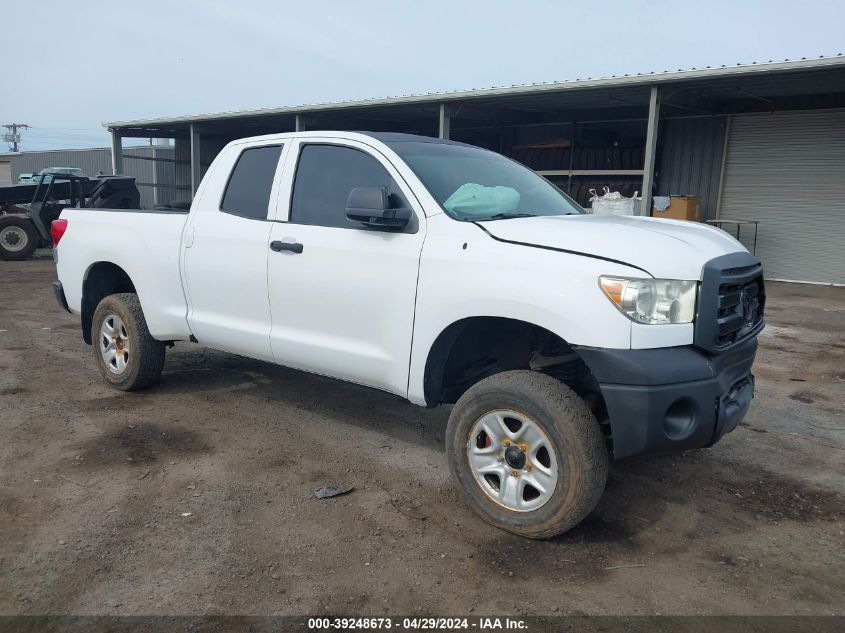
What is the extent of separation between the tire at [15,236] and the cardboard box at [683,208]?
1462 centimetres

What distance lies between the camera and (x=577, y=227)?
361cm

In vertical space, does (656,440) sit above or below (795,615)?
above

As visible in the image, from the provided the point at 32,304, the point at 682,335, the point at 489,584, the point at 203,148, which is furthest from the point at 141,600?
the point at 203,148

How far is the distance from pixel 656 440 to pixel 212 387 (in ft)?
13.4

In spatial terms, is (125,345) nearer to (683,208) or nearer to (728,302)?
(728,302)

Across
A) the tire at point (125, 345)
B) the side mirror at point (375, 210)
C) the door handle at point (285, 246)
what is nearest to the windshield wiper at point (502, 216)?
the side mirror at point (375, 210)

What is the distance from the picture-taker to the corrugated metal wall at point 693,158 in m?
16.0

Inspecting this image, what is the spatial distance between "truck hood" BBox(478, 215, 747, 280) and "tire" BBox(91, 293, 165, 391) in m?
3.20

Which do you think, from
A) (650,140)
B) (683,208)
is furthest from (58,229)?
(683,208)

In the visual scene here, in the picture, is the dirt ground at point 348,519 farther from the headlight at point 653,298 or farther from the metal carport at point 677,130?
the metal carport at point 677,130

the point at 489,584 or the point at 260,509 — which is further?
the point at 260,509

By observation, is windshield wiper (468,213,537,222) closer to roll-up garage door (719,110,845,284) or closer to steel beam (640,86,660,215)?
steel beam (640,86,660,215)

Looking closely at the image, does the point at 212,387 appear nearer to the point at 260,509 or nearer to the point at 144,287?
the point at 144,287

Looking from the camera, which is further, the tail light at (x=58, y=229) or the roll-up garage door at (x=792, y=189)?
the roll-up garage door at (x=792, y=189)
